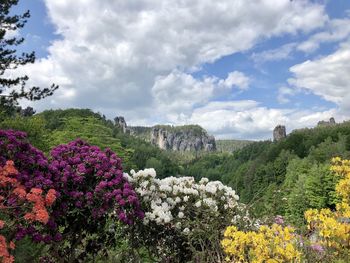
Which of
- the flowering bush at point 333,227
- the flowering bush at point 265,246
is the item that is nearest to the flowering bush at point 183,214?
the flowering bush at point 333,227

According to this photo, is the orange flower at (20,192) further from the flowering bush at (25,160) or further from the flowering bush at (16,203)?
the flowering bush at (25,160)

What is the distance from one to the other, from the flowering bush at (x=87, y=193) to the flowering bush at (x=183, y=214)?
61 cm

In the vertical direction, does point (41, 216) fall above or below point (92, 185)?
below

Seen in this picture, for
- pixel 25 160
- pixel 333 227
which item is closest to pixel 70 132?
pixel 25 160

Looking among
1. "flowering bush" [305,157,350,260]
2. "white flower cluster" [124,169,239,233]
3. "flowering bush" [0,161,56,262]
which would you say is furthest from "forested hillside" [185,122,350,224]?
"flowering bush" [0,161,56,262]

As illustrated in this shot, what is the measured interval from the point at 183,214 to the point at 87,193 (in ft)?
6.66

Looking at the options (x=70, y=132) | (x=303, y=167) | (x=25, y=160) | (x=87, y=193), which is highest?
(x=70, y=132)

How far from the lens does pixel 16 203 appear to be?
5574 mm

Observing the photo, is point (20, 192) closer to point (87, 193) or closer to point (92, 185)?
point (87, 193)

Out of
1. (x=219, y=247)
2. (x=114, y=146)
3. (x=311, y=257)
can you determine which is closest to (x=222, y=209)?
(x=219, y=247)

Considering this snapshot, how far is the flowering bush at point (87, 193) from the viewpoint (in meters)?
7.16

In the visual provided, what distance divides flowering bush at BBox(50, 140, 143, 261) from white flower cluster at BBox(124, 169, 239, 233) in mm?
624

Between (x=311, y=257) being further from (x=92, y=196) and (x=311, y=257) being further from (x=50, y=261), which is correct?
(x=50, y=261)

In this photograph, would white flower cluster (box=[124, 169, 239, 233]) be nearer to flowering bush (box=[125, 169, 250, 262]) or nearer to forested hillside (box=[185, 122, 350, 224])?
flowering bush (box=[125, 169, 250, 262])
